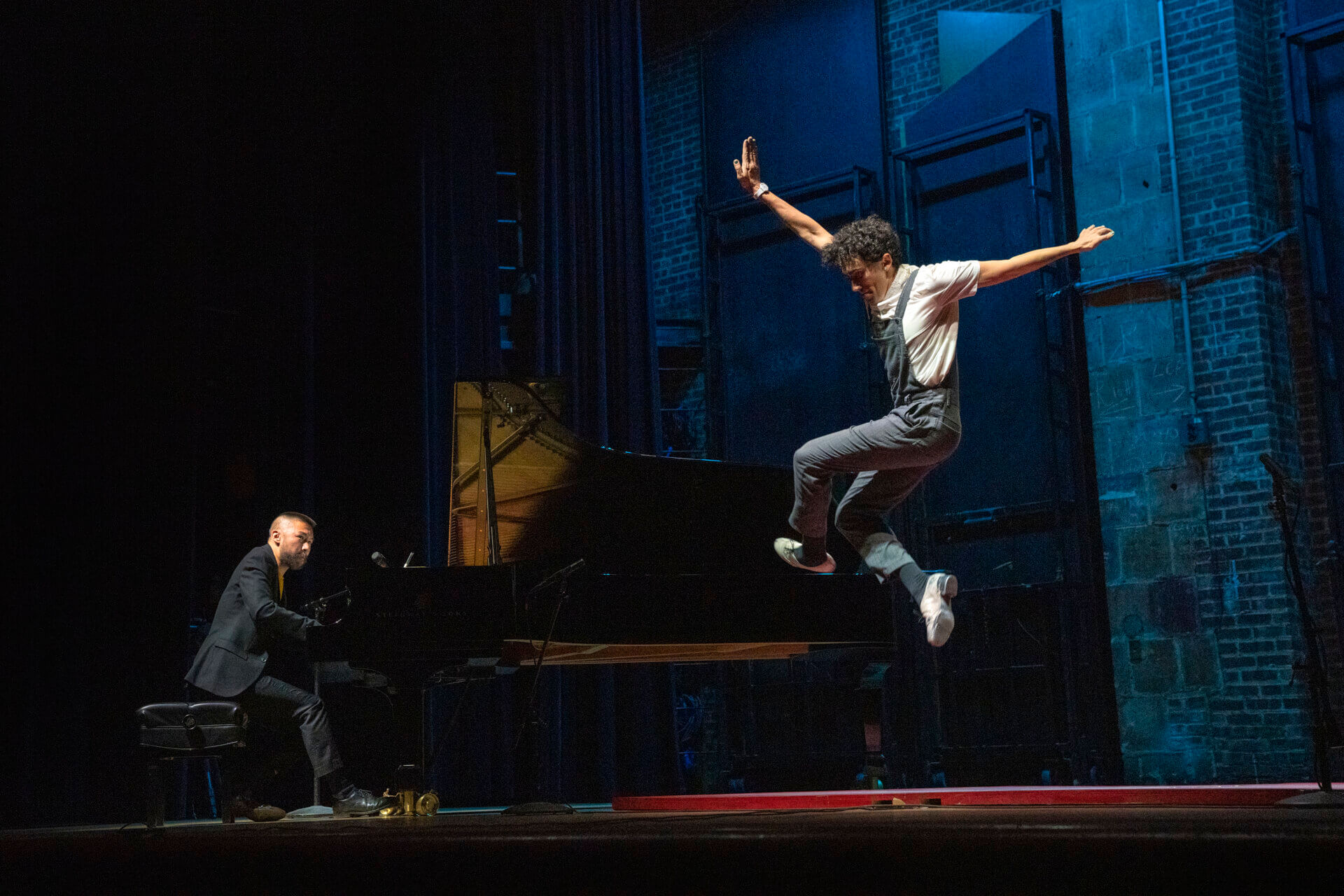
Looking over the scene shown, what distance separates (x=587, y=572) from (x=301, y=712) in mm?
1437

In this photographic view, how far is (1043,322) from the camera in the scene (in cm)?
816

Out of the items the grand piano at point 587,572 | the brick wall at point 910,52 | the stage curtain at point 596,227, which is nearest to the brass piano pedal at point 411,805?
the grand piano at point 587,572

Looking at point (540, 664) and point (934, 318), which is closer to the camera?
point (934, 318)

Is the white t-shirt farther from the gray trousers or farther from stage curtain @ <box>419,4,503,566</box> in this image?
stage curtain @ <box>419,4,503,566</box>

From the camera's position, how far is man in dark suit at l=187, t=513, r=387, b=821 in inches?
213

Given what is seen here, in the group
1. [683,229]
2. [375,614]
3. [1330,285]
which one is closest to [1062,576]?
[1330,285]

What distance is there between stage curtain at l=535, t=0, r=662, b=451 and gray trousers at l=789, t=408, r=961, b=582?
13.3ft

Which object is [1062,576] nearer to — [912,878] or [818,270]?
[818,270]

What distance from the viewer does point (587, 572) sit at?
4.96 metres

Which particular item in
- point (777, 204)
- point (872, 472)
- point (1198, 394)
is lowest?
point (872, 472)

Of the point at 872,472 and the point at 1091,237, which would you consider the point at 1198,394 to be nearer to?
the point at 1091,237

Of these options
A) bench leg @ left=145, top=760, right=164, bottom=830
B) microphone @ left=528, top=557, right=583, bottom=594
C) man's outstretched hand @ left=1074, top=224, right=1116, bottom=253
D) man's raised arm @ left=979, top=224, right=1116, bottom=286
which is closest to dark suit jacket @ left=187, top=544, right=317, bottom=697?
bench leg @ left=145, top=760, right=164, bottom=830

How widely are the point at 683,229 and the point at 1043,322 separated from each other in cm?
303

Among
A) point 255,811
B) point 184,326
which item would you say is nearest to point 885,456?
point 255,811
